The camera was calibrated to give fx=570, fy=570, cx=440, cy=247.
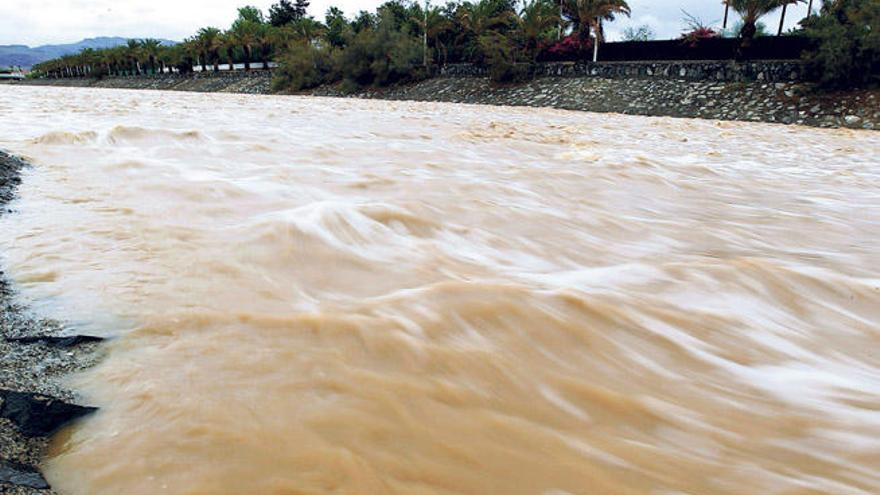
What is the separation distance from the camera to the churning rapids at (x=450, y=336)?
1311mm

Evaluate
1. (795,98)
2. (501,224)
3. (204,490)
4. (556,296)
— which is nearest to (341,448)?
(204,490)

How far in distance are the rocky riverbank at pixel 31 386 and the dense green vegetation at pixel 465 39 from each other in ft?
65.6

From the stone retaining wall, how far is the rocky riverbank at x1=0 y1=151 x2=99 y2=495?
20999mm

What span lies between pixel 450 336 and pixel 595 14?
2695 centimetres

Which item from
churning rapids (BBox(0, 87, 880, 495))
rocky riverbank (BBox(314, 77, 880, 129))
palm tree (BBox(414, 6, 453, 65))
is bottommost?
churning rapids (BBox(0, 87, 880, 495))

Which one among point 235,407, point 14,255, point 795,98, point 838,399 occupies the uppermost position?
point 795,98

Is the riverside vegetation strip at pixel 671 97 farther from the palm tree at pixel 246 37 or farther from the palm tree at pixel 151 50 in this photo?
the palm tree at pixel 151 50

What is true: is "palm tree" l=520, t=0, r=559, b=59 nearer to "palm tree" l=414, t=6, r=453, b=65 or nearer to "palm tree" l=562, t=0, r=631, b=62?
"palm tree" l=562, t=0, r=631, b=62

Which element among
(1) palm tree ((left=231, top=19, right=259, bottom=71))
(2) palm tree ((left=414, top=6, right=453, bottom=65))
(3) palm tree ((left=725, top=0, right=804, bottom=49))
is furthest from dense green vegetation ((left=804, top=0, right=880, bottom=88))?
(1) palm tree ((left=231, top=19, right=259, bottom=71))

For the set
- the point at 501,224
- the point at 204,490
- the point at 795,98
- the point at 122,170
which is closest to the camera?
the point at 204,490

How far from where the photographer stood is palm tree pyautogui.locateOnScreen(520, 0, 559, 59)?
27.0m

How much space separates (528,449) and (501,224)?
Answer: 2235mm

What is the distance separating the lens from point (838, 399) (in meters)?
1.72

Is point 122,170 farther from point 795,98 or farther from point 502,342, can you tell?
point 795,98
